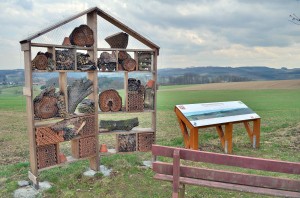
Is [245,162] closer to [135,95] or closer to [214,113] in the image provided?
[135,95]

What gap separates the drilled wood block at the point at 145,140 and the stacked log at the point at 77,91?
176 centimetres

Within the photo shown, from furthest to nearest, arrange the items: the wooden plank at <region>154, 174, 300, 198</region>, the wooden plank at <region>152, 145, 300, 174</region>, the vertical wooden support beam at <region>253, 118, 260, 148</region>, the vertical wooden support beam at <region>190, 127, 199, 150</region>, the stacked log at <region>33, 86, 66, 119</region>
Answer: the vertical wooden support beam at <region>253, 118, 260, 148</region> < the vertical wooden support beam at <region>190, 127, 199, 150</region> < the stacked log at <region>33, 86, 66, 119</region> < the wooden plank at <region>154, 174, 300, 198</region> < the wooden plank at <region>152, 145, 300, 174</region>

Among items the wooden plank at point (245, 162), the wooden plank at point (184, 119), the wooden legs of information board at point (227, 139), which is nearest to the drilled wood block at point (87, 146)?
the wooden plank at point (184, 119)

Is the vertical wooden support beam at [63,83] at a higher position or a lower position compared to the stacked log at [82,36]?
lower

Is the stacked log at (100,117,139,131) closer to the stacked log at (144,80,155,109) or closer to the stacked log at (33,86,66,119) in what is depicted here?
the stacked log at (144,80,155,109)

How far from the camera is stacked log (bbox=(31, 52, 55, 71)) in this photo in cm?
560

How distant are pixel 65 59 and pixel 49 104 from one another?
0.97 meters

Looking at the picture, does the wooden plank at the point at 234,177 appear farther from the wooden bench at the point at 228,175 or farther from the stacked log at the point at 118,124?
the stacked log at the point at 118,124

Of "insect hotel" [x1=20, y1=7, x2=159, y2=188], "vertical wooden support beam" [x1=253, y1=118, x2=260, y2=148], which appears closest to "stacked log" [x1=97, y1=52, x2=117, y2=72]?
"insect hotel" [x1=20, y1=7, x2=159, y2=188]

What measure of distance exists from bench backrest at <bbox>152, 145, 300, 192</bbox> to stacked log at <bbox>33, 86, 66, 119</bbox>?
2.61m

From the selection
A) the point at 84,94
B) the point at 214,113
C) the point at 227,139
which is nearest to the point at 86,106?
the point at 84,94

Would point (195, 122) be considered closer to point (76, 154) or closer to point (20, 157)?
point (76, 154)

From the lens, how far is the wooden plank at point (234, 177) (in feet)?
13.2

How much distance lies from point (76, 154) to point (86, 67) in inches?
75.9
